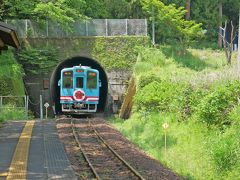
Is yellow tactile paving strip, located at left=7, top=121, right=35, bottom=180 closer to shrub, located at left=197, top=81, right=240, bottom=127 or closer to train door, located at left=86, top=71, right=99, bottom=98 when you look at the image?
shrub, located at left=197, top=81, right=240, bottom=127

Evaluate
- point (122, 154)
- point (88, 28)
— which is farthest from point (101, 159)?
point (88, 28)

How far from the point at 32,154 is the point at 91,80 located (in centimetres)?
1629

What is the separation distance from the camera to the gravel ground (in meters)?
12.5

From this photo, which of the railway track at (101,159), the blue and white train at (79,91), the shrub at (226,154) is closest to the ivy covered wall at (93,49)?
the blue and white train at (79,91)

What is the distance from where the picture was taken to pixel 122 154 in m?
15.3

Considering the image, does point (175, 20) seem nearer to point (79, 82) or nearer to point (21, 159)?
point (79, 82)

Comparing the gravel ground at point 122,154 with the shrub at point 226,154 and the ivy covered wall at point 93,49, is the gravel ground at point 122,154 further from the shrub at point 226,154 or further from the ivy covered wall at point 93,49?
the ivy covered wall at point 93,49

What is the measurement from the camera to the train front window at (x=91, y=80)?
30.1 meters

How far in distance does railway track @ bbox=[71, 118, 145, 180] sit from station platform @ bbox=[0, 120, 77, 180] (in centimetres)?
67

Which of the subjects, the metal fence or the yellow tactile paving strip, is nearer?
the yellow tactile paving strip

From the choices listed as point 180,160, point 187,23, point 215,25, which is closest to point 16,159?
point 180,160

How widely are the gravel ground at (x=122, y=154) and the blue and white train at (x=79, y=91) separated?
6314 mm

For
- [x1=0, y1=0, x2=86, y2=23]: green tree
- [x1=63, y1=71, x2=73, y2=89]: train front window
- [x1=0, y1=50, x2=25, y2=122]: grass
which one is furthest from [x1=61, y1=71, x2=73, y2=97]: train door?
[x1=0, y1=0, x2=86, y2=23]: green tree

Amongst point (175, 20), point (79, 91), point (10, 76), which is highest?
point (175, 20)
